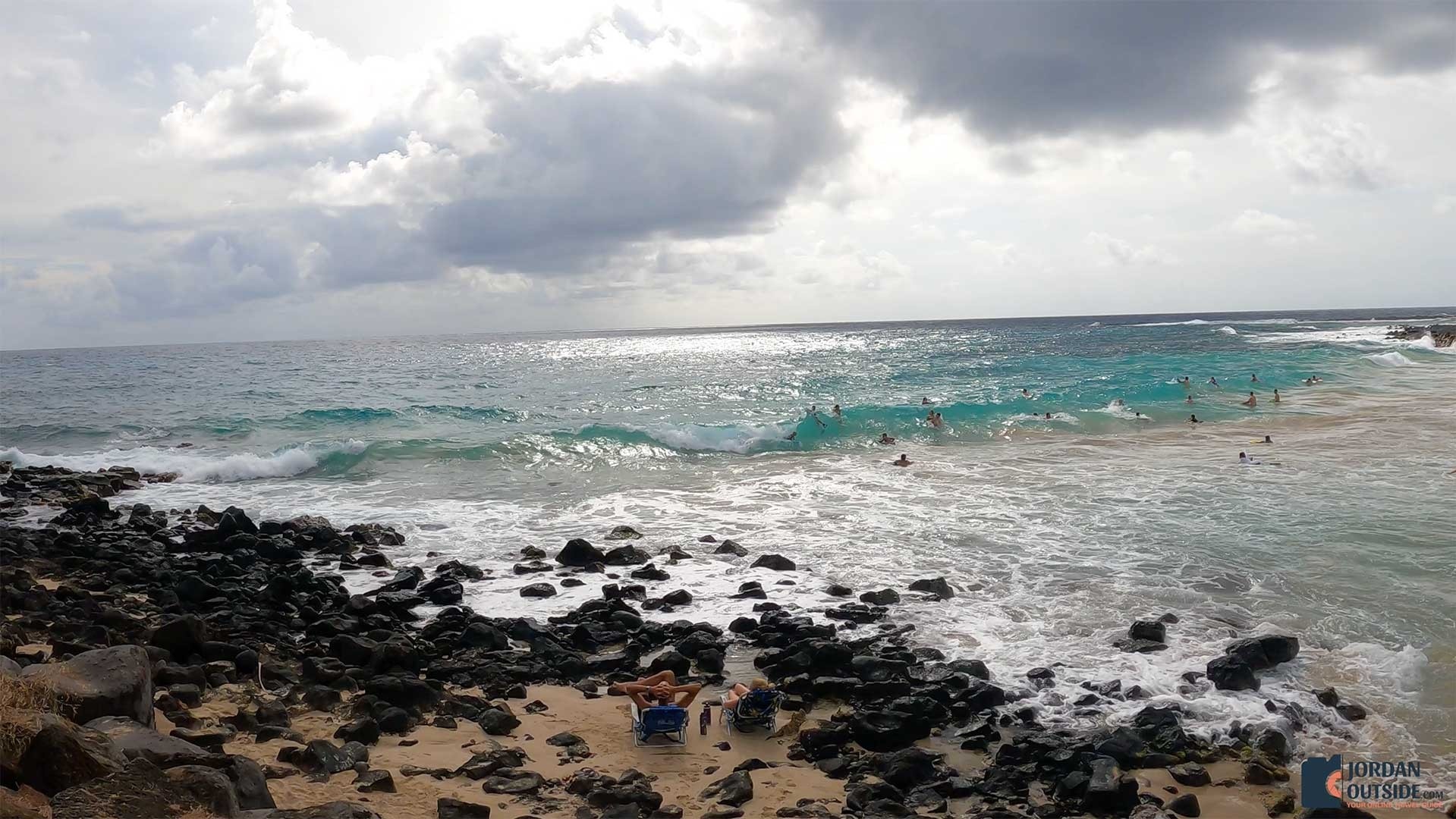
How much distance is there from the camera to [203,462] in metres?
27.5

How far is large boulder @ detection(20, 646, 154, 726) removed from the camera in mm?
6707

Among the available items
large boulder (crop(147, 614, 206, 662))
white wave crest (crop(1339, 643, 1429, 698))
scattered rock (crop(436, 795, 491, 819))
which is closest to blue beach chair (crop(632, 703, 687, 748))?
scattered rock (crop(436, 795, 491, 819))

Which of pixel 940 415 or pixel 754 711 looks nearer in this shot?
pixel 754 711

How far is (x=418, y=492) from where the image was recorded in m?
22.8

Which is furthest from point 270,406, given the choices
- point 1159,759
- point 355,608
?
point 1159,759

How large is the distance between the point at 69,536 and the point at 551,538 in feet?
31.4

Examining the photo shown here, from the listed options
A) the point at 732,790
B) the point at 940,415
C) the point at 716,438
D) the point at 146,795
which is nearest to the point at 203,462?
the point at 716,438

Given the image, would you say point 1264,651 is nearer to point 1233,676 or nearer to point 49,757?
point 1233,676

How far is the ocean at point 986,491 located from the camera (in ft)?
35.1

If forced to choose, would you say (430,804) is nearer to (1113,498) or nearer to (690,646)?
(690,646)

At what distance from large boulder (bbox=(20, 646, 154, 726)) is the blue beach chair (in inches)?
172

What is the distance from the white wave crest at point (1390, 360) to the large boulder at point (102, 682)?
5902 cm

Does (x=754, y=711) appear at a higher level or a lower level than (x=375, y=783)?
lower

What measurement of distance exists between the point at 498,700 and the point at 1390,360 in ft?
189
